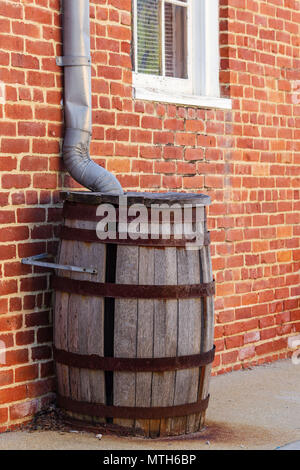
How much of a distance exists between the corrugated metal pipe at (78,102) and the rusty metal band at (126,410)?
1186 mm

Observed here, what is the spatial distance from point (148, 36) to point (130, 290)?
234 cm

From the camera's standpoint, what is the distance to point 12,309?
4.90 metres

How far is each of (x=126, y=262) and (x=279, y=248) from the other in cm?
294

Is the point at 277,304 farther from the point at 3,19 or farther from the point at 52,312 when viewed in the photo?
the point at 3,19

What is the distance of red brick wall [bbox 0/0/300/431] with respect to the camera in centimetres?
493

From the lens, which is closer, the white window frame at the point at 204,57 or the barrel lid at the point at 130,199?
the barrel lid at the point at 130,199

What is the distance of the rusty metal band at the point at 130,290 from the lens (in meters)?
4.59

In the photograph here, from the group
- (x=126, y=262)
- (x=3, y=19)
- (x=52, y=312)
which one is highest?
A: (x=3, y=19)

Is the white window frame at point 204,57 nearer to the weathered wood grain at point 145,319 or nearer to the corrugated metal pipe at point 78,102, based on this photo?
the corrugated metal pipe at point 78,102

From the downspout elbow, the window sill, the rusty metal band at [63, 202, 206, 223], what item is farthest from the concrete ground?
the window sill

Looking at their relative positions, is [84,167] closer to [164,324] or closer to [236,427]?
[164,324]

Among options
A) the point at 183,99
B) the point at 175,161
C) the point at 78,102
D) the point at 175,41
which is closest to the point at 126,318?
the point at 78,102

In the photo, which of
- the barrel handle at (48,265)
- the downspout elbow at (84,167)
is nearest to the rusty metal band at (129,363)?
the barrel handle at (48,265)
